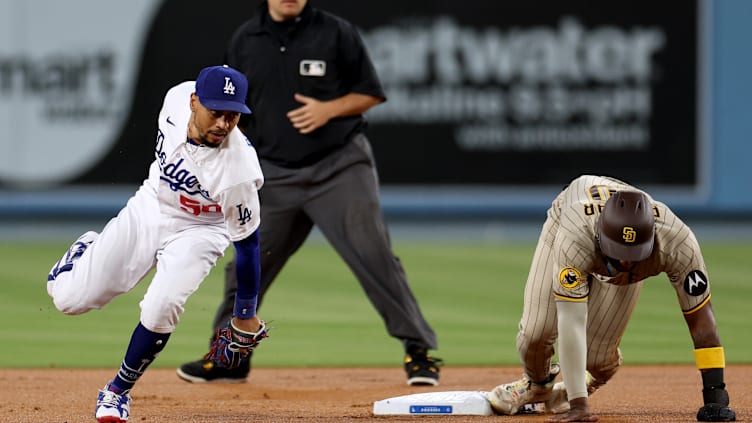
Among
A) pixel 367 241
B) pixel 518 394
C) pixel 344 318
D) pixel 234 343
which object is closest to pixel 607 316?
pixel 518 394

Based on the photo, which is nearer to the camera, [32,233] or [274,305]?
[274,305]

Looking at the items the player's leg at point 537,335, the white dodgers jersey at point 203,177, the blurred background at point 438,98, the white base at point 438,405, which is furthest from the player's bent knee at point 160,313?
the blurred background at point 438,98

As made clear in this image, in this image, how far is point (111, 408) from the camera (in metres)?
5.74

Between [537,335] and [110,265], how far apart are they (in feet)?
6.28

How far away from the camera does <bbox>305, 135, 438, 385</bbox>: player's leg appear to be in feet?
24.5

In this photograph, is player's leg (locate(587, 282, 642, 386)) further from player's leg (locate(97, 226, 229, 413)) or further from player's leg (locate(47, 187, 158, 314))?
player's leg (locate(47, 187, 158, 314))

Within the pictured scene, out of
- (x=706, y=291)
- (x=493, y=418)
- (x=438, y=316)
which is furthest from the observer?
(x=438, y=316)

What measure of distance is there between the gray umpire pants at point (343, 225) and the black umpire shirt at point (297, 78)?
0.10m

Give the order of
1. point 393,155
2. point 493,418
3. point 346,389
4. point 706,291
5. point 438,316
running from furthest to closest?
point 393,155 → point 438,316 → point 346,389 → point 493,418 → point 706,291

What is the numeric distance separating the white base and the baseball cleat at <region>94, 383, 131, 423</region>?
1.19 metres

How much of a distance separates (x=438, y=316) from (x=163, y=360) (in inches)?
104

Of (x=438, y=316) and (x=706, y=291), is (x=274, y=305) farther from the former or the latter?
(x=706, y=291)

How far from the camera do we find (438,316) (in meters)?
10.6

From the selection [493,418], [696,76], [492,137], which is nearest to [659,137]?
[696,76]
